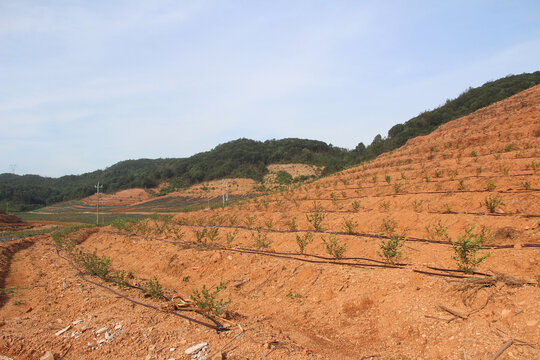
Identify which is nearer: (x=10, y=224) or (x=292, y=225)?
(x=292, y=225)

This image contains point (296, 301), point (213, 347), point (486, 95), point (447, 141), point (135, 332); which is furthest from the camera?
point (486, 95)

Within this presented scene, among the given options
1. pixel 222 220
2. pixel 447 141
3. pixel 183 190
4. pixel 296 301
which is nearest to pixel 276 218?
pixel 222 220

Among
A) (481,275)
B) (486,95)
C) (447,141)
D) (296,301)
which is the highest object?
(486,95)

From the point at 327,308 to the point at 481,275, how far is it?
232 cm

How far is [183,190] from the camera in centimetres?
6175

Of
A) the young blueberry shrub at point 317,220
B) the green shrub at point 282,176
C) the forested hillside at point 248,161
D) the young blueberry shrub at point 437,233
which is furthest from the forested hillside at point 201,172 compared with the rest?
the young blueberry shrub at point 437,233

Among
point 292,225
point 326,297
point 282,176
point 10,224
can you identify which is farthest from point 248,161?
point 326,297

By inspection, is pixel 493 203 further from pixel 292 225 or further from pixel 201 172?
pixel 201 172

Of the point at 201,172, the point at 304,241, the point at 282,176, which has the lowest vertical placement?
the point at 304,241

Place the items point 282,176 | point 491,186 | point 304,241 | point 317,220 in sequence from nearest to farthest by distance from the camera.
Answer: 1. point 304,241
2. point 491,186
3. point 317,220
4. point 282,176

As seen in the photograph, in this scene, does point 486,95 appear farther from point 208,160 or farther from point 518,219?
point 208,160

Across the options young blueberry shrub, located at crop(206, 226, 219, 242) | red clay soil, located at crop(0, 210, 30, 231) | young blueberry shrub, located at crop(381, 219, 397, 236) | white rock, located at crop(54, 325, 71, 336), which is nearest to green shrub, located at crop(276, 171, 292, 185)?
red clay soil, located at crop(0, 210, 30, 231)

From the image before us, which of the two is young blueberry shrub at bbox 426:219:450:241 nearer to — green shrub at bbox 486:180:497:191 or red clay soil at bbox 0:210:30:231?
green shrub at bbox 486:180:497:191

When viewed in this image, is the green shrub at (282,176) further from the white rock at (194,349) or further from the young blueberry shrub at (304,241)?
the white rock at (194,349)
